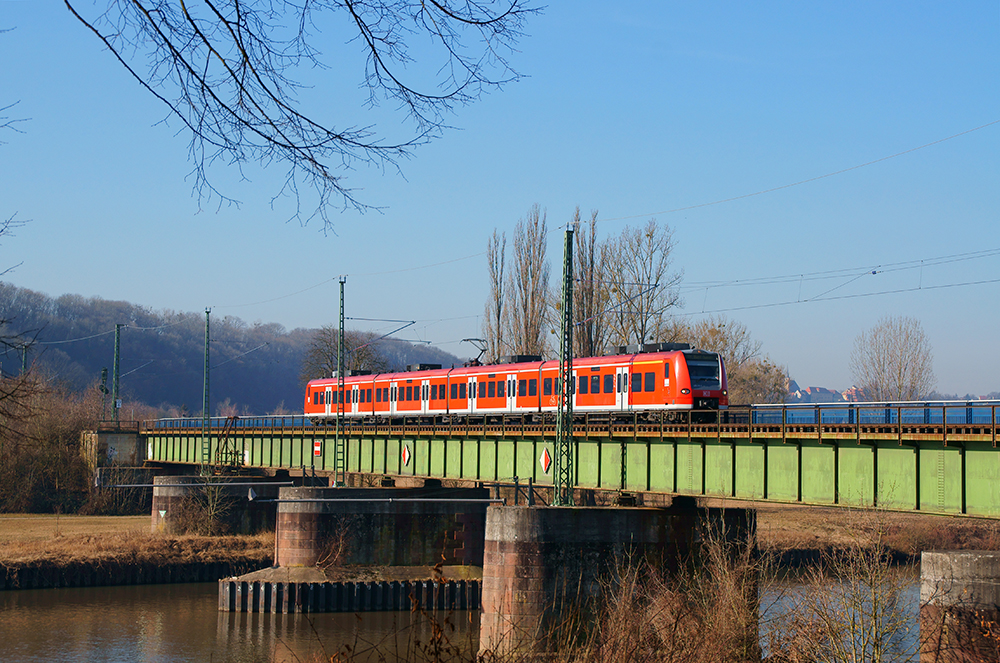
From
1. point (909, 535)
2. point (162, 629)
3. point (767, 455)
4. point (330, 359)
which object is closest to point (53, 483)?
point (330, 359)

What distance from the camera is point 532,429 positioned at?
143 feet

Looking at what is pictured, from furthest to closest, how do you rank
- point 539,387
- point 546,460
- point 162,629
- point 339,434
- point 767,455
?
1. point 339,434
2. point 539,387
3. point 162,629
4. point 546,460
5. point 767,455

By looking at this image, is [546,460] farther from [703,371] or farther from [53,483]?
[53,483]

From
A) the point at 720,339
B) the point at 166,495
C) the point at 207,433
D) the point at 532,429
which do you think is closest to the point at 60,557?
the point at 166,495

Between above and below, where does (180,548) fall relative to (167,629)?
above

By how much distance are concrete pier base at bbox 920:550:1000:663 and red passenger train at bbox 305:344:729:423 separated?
11060 millimetres

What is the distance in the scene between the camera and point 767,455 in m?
32.3

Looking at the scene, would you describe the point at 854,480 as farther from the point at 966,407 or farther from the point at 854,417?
the point at 966,407

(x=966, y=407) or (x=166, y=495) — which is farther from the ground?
(x=966, y=407)

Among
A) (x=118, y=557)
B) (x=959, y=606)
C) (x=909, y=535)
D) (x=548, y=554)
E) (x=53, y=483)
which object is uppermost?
(x=548, y=554)

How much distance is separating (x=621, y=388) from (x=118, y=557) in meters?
33.5

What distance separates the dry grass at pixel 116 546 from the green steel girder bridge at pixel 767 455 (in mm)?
16654

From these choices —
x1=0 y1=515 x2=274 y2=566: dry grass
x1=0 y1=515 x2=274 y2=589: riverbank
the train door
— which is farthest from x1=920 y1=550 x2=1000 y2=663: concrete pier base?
x1=0 y1=515 x2=274 y2=566: dry grass

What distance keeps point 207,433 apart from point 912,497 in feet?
197
